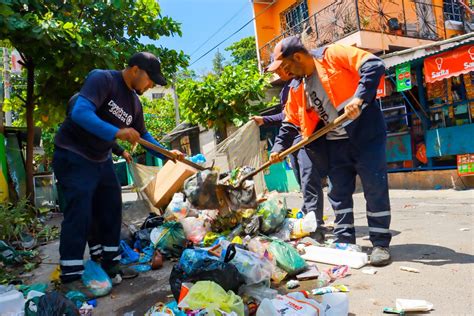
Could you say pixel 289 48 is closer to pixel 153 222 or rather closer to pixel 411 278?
pixel 411 278

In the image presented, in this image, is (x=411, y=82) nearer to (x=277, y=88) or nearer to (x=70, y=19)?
(x=277, y=88)

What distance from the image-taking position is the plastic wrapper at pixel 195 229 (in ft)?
11.8

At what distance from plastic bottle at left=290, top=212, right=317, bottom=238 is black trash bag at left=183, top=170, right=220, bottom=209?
81cm

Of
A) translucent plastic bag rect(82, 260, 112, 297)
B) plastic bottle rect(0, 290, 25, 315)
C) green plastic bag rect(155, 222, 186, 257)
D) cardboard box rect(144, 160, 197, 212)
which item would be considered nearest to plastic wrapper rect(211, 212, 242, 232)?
green plastic bag rect(155, 222, 186, 257)

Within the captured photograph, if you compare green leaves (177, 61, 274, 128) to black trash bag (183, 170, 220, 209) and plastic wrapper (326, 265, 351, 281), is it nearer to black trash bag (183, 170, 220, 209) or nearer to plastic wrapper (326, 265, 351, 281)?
black trash bag (183, 170, 220, 209)

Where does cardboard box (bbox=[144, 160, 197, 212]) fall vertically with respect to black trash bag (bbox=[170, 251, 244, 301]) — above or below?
above

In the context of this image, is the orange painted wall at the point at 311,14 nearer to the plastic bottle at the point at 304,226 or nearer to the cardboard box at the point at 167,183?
the cardboard box at the point at 167,183

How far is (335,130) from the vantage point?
295 centimetres

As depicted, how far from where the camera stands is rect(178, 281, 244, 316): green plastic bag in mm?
1731

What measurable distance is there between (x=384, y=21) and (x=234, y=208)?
9159 mm

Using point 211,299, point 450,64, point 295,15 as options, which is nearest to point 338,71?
point 211,299

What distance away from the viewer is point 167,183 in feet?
16.4

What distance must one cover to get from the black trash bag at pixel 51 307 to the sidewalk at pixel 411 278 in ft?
1.48

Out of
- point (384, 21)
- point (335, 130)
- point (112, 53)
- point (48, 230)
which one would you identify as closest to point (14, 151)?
point (48, 230)
